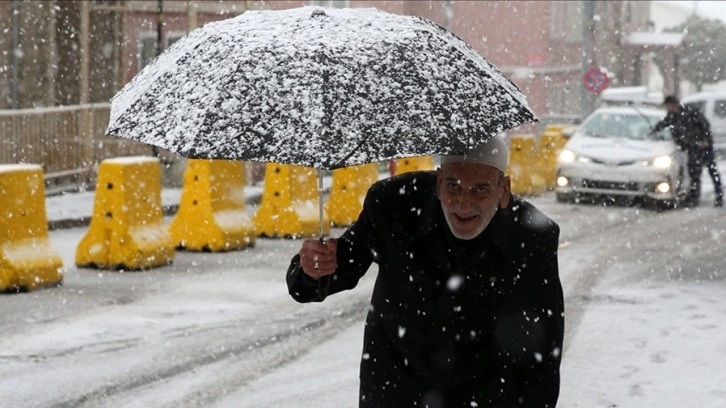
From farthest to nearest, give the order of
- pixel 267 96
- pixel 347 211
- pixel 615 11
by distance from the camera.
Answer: pixel 615 11, pixel 347 211, pixel 267 96

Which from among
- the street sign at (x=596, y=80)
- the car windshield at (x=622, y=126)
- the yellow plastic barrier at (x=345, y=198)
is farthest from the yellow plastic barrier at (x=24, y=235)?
the street sign at (x=596, y=80)

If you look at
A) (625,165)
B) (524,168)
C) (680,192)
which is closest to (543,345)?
(625,165)

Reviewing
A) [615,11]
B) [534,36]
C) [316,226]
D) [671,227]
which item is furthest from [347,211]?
[615,11]

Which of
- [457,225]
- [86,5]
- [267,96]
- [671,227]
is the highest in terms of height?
[86,5]

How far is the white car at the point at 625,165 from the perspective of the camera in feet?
61.1

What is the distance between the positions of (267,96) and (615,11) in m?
54.2

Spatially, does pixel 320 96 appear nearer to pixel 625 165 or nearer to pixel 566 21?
pixel 625 165

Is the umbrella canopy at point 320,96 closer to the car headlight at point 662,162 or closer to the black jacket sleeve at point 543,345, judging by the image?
the black jacket sleeve at point 543,345

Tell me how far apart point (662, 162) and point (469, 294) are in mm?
15631

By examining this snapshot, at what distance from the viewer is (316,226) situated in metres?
14.3

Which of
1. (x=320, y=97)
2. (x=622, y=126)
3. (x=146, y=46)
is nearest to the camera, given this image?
(x=320, y=97)

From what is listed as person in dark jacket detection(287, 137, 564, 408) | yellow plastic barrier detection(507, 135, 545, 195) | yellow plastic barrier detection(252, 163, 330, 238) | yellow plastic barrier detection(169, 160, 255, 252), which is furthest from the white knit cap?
yellow plastic barrier detection(507, 135, 545, 195)

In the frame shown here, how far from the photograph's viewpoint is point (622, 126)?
20000mm

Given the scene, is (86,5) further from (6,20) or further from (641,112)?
(641,112)
